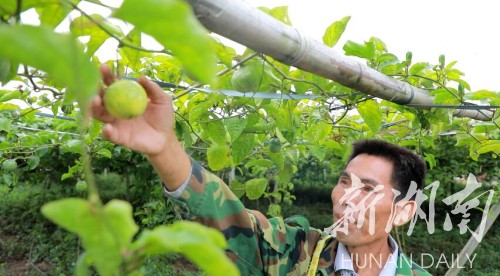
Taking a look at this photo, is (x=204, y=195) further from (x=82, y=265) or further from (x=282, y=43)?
(x=82, y=265)

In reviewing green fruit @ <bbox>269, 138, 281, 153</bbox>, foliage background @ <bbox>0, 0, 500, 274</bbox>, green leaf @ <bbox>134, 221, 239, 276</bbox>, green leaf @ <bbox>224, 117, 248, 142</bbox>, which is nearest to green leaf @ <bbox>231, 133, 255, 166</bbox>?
foliage background @ <bbox>0, 0, 500, 274</bbox>

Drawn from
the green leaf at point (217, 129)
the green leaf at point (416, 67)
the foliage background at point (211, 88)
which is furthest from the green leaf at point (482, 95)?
the green leaf at point (217, 129)

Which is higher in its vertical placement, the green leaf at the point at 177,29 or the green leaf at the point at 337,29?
the green leaf at the point at 177,29

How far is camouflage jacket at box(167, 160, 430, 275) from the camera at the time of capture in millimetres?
1108

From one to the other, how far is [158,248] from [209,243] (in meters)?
0.06

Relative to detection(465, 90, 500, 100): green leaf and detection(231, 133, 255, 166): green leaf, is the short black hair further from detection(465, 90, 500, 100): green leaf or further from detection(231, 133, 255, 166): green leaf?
detection(231, 133, 255, 166): green leaf

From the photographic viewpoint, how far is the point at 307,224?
5.07ft

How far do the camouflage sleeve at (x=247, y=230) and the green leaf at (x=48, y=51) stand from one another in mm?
759

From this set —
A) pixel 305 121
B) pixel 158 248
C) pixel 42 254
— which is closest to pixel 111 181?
pixel 42 254

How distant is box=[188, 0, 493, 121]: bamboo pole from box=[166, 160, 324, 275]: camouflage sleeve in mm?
393

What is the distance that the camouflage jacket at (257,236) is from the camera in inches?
43.6

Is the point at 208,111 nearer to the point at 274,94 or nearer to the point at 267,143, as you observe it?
the point at 274,94

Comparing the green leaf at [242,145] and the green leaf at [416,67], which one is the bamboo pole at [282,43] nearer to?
the green leaf at [416,67]

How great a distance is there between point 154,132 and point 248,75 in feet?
0.82
